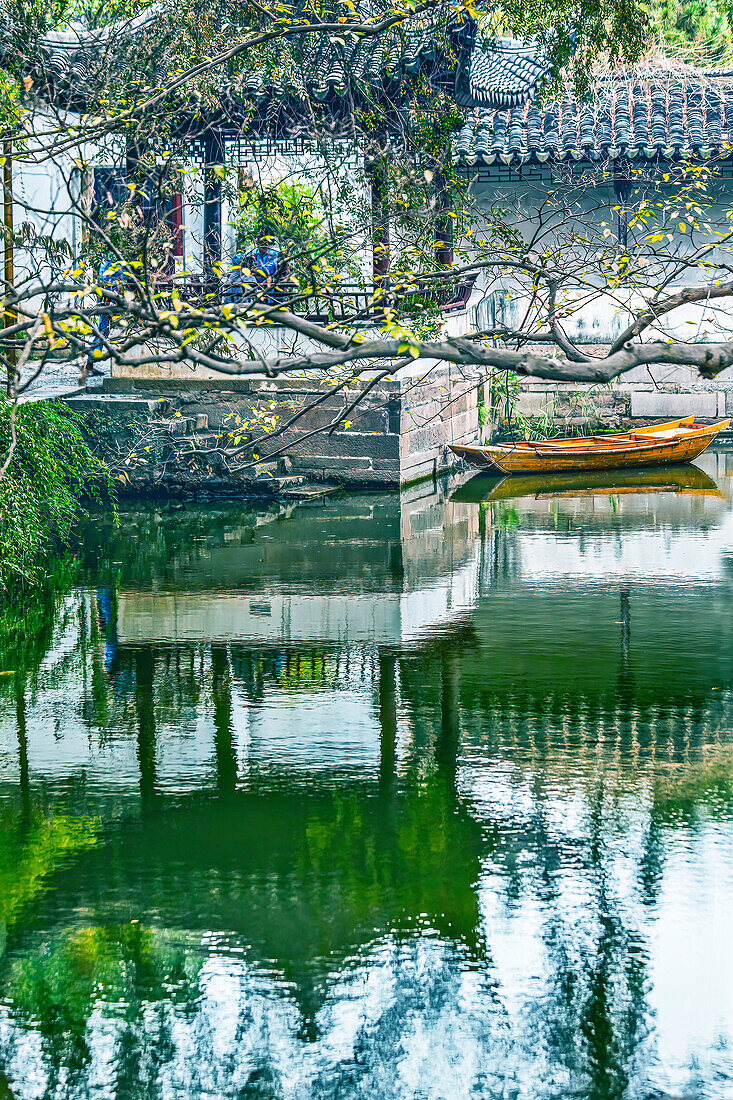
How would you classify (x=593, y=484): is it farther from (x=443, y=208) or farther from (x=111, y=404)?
(x=111, y=404)

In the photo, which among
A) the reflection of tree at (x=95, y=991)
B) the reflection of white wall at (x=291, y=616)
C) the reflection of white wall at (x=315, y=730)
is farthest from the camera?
the reflection of white wall at (x=291, y=616)

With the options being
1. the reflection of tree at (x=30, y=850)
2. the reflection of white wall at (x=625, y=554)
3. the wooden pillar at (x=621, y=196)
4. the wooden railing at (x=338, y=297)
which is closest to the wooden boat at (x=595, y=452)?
the wooden railing at (x=338, y=297)

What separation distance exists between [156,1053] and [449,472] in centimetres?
1354

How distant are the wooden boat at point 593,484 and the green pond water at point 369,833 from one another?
4.25 metres

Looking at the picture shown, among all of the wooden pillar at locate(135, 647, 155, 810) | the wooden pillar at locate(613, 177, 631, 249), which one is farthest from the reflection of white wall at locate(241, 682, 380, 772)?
the wooden pillar at locate(613, 177, 631, 249)

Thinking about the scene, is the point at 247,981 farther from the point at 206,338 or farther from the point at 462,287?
the point at 462,287

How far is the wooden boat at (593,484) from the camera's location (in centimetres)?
1641

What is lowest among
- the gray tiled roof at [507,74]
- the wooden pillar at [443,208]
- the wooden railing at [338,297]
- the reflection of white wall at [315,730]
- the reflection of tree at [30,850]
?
the reflection of tree at [30,850]

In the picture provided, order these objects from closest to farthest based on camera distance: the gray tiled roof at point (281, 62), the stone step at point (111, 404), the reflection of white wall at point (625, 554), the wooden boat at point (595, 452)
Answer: the reflection of white wall at point (625, 554)
the gray tiled roof at point (281, 62)
the stone step at point (111, 404)
the wooden boat at point (595, 452)

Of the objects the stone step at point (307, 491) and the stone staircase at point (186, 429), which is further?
the stone step at point (307, 491)

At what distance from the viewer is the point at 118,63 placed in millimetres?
12297

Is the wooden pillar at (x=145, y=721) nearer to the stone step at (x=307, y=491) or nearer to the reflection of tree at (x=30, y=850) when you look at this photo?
the reflection of tree at (x=30, y=850)

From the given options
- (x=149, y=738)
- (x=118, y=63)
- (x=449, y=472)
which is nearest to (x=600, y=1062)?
(x=149, y=738)

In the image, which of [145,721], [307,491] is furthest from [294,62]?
[145,721]
